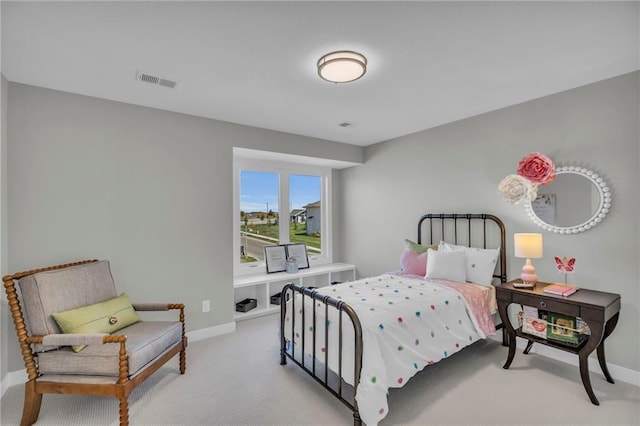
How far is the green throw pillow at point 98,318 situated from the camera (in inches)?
80.9

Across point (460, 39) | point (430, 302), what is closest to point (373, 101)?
point (460, 39)

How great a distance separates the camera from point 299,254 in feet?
15.8

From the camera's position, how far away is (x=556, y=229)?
9.29 ft

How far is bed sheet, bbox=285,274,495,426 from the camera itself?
1.95 m

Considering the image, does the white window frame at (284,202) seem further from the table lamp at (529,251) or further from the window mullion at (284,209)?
the table lamp at (529,251)

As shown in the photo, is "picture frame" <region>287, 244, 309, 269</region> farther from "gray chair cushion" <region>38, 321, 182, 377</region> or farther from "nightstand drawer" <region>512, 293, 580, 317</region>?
"nightstand drawer" <region>512, 293, 580, 317</region>

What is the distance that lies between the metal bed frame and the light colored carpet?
107 millimetres

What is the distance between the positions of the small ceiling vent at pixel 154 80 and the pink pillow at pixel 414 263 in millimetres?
3014

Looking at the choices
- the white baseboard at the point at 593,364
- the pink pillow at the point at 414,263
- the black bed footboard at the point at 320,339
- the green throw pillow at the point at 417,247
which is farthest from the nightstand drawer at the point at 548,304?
the black bed footboard at the point at 320,339

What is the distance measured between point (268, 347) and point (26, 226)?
2399mm

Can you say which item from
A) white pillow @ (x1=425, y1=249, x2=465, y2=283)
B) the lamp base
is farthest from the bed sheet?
the lamp base

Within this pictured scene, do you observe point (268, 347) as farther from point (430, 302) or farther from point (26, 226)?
point (26, 226)

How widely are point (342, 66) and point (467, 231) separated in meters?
2.46

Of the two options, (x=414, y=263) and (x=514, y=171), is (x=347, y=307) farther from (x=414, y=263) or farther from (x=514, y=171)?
(x=514, y=171)
